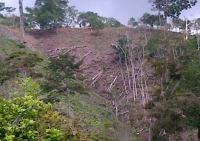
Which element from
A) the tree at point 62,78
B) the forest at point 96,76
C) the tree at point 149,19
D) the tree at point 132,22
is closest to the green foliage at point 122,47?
the forest at point 96,76

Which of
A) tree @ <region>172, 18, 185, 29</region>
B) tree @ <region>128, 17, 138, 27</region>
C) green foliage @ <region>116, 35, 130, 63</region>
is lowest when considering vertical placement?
green foliage @ <region>116, 35, 130, 63</region>

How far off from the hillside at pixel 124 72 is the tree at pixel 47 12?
178 centimetres

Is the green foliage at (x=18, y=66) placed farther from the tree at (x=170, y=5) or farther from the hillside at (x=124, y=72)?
the tree at (x=170, y=5)

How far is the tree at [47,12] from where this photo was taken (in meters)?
39.2

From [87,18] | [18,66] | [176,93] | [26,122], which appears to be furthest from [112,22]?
[26,122]

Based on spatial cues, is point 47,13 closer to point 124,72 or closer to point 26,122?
point 124,72

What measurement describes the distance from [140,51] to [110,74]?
516cm

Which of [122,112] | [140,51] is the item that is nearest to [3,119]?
[122,112]

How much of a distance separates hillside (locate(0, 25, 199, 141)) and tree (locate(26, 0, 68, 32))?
1.78 meters

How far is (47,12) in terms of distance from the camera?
3875 centimetres

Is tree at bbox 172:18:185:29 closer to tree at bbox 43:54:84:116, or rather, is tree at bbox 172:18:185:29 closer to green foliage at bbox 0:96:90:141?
tree at bbox 43:54:84:116

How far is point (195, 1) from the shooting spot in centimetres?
3956

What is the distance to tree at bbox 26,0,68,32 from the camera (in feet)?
129

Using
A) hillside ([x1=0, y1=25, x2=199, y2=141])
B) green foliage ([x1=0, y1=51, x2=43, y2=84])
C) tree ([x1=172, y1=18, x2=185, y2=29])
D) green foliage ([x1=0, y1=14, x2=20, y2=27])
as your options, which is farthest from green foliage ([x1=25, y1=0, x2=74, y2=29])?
green foliage ([x1=0, y1=51, x2=43, y2=84])
